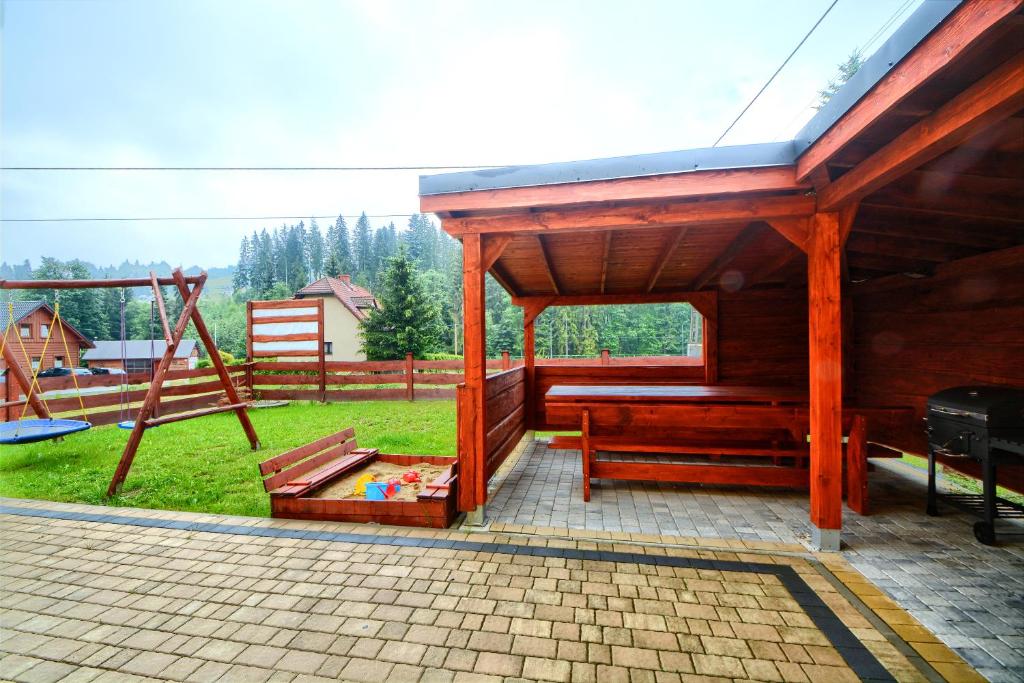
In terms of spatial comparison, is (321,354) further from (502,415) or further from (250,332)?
(502,415)

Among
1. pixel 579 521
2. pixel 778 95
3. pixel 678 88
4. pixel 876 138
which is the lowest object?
pixel 579 521

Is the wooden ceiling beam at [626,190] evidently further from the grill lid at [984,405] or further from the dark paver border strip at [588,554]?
the dark paver border strip at [588,554]

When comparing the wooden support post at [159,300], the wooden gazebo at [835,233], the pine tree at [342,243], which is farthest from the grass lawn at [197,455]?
the pine tree at [342,243]

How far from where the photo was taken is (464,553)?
2.99 metres

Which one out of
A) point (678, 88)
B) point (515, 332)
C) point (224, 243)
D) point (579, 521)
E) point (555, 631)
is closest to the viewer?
point (555, 631)

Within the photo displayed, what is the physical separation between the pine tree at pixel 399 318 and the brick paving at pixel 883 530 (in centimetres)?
1694

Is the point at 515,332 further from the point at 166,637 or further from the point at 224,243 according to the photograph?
the point at 224,243

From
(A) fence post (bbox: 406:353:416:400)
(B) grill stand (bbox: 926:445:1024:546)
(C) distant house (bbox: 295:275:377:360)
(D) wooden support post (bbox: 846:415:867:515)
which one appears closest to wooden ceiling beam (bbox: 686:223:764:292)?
(D) wooden support post (bbox: 846:415:867:515)

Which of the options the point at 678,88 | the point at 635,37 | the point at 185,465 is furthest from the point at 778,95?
the point at 185,465

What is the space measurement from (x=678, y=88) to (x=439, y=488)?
31863 millimetres

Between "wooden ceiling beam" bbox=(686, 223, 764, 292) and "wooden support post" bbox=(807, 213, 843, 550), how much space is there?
828 mm

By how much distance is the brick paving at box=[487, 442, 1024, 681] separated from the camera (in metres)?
2.18

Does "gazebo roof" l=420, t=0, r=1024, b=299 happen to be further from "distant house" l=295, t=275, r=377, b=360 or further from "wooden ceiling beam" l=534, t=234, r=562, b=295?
"distant house" l=295, t=275, r=377, b=360

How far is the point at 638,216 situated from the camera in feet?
10.4
